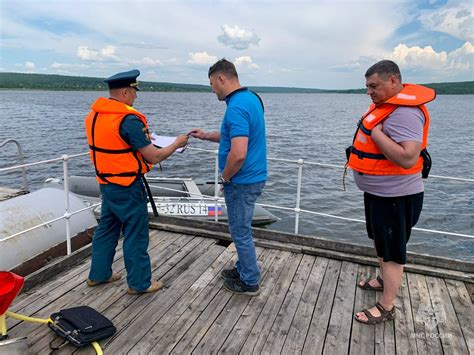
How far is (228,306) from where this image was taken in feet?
Answer: 11.2

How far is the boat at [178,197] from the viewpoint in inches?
380

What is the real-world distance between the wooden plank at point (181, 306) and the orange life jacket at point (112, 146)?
1.17 meters

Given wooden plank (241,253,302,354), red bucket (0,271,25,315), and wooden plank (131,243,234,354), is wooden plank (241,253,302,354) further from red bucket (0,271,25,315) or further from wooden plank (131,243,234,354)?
red bucket (0,271,25,315)

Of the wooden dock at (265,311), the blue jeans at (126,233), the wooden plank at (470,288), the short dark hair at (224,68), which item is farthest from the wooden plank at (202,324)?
the wooden plank at (470,288)

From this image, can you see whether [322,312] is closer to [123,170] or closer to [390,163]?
[390,163]

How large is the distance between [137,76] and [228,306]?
2155 millimetres

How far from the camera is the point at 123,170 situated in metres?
3.29

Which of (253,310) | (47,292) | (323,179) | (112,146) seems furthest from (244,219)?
(323,179)

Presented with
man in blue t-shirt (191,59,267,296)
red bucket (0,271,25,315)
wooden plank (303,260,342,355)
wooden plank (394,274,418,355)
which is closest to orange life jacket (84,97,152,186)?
man in blue t-shirt (191,59,267,296)

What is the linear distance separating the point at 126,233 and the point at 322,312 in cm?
188

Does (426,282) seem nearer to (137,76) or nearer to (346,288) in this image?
(346,288)

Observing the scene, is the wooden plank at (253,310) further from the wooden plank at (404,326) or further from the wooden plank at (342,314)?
the wooden plank at (404,326)

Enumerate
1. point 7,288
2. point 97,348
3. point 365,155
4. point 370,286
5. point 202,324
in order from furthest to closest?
point 370,286, point 202,324, point 365,155, point 97,348, point 7,288

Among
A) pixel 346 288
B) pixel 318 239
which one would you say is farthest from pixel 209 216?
pixel 346 288
